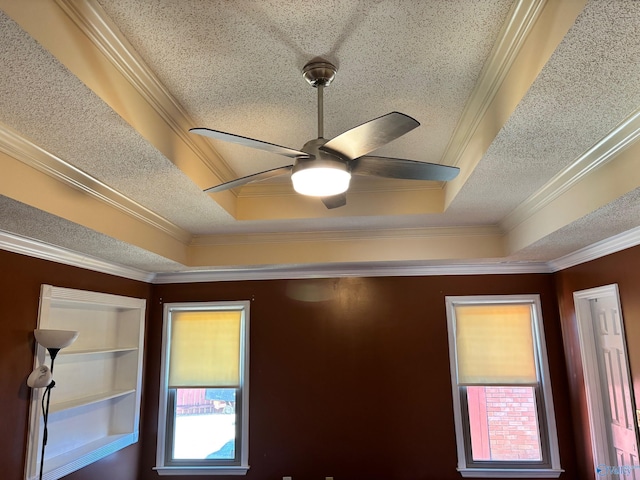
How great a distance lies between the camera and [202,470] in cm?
436

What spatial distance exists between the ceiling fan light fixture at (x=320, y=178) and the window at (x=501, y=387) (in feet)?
9.45

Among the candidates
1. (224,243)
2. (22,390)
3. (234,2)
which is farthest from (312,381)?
(234,2)

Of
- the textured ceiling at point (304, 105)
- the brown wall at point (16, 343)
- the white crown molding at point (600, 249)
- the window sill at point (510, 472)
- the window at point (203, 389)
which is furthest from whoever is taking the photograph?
the window at point (203, 389)

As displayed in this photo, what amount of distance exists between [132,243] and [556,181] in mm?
2956

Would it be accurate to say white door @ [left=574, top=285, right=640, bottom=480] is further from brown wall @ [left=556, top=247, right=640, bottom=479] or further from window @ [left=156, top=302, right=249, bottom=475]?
window @ [left=156, top=302, right=249, bottom=475]

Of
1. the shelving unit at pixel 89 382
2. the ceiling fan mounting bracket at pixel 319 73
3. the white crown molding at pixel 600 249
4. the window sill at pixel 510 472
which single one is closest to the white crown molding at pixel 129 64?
the ceiling fan mounting bracket at pixel 319 73

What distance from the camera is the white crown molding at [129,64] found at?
163 cm

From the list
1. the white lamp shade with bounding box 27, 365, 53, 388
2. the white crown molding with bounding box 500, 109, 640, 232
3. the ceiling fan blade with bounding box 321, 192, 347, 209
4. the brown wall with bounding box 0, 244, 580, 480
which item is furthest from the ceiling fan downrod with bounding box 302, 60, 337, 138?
the brown wall with bounding box 0, 244, 580, 480

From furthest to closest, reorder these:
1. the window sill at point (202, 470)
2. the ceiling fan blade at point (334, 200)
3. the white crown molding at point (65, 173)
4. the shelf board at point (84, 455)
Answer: the window sill at point (202, 470), the shelf board at point (84, 455), the ceiling fan blade at point (334, 200), the white crown molding at point (65, 173)

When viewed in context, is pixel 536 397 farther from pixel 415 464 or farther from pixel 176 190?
pixel 176 190

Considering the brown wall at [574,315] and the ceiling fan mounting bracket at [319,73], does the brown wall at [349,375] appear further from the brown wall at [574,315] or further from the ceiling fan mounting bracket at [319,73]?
the ceiling fan mounting bracket at [319,73]

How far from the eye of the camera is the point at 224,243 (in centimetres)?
437

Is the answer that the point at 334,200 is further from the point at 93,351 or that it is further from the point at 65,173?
the point at 93,351

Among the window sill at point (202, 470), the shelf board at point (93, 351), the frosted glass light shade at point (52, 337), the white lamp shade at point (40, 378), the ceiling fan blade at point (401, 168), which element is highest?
the ceiling fan blade at point (401, 168)
